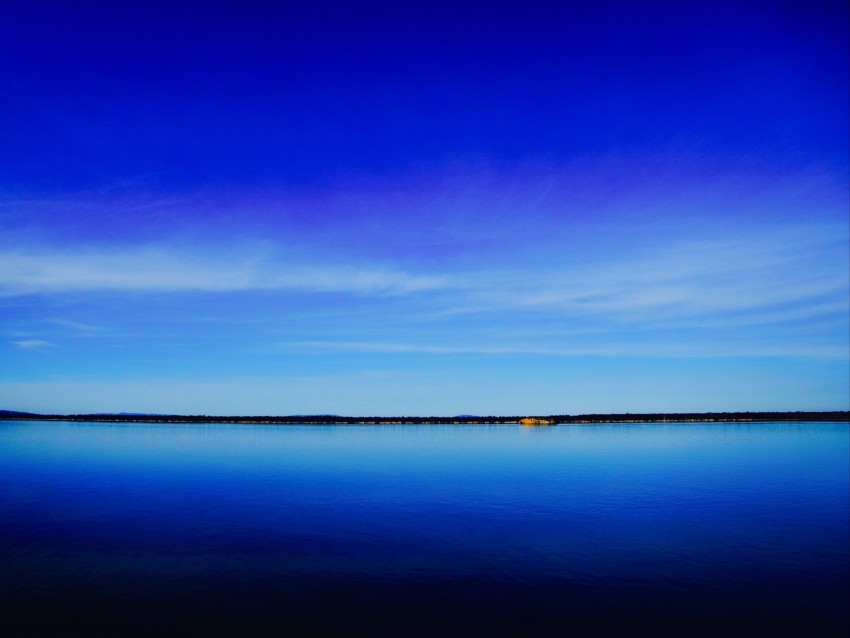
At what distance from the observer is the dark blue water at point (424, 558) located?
15305 mm

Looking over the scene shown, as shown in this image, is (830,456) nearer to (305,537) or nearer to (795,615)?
(795,615)

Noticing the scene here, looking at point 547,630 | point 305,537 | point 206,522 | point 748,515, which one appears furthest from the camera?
point 748,515

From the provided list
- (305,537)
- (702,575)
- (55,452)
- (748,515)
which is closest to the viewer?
(702,575)

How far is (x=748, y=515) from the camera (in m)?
29.9

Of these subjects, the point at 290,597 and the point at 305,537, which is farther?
the point at 305,537

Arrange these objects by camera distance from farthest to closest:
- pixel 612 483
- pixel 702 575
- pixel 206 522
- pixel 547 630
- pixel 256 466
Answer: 1. pixel 256 466
2. pixel 612 483
3. pixel 206 522
4. pixel 702 575
5. pixel 547 630

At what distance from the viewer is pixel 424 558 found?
69.4 feet

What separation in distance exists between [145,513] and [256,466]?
95.0 ft

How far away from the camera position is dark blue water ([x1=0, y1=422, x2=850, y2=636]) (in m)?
15.3

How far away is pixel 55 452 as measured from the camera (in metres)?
72.1

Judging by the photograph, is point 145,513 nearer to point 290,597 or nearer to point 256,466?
point 290,597

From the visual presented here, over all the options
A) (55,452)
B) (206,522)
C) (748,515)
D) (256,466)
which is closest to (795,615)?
(748,515)

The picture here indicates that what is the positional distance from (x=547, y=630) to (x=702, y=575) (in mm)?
8578

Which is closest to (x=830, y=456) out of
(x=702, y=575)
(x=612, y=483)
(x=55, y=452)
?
(x=612, y=483)
